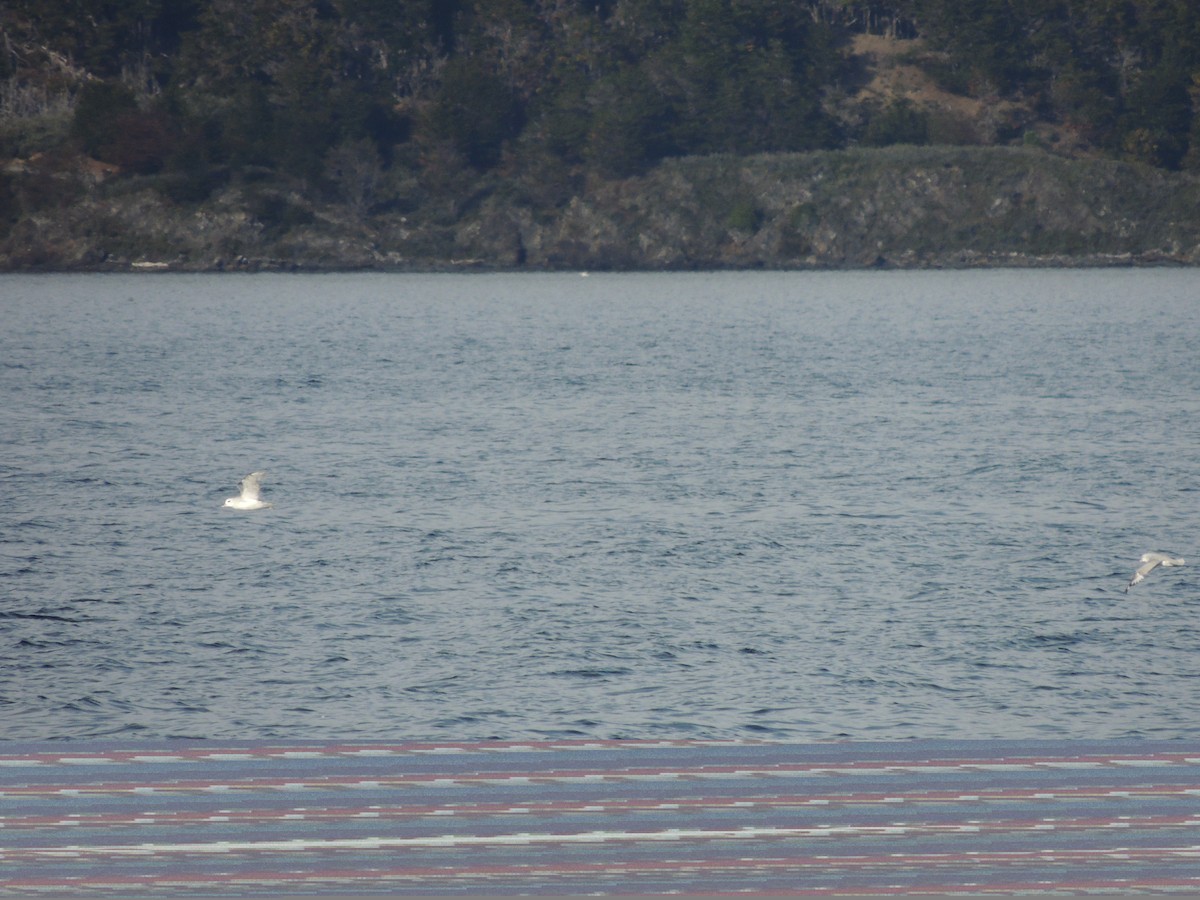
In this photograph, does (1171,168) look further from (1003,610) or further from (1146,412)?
(1003,610)

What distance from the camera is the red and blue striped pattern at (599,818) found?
570 inches

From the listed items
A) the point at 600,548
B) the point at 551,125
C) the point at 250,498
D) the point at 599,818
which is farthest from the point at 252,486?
the point at 551,125

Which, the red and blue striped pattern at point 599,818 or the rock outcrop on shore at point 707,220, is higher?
the rock outcrop on shore at point 707,220

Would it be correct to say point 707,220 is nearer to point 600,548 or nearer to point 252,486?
point 252,486

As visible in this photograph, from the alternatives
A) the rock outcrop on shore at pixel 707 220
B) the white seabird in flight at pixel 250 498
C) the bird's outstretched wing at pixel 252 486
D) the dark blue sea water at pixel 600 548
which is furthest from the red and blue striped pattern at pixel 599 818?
the rock outcrop on shore at pixel 707 220

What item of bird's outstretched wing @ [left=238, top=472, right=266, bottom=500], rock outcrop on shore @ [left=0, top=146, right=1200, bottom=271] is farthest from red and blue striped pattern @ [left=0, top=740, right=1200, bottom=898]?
rock outcrop on shore @ [left=0, top=146, right=1200, bottom=271]

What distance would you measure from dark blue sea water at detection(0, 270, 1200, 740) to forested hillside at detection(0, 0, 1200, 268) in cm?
10323

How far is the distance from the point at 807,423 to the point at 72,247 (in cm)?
14623

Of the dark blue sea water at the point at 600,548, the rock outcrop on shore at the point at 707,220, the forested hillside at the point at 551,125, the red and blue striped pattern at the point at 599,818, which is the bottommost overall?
the dark blue sea water at the point at 600,548

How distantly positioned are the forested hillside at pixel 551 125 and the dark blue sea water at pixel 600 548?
10323 centimetres

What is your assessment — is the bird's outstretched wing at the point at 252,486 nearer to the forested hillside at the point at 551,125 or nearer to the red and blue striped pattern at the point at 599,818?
the red and blue striped pattern at the point at 599,818

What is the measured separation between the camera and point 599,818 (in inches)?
637

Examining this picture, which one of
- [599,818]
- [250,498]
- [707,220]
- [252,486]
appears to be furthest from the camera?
[707,220]

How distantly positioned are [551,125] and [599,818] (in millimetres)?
171107
